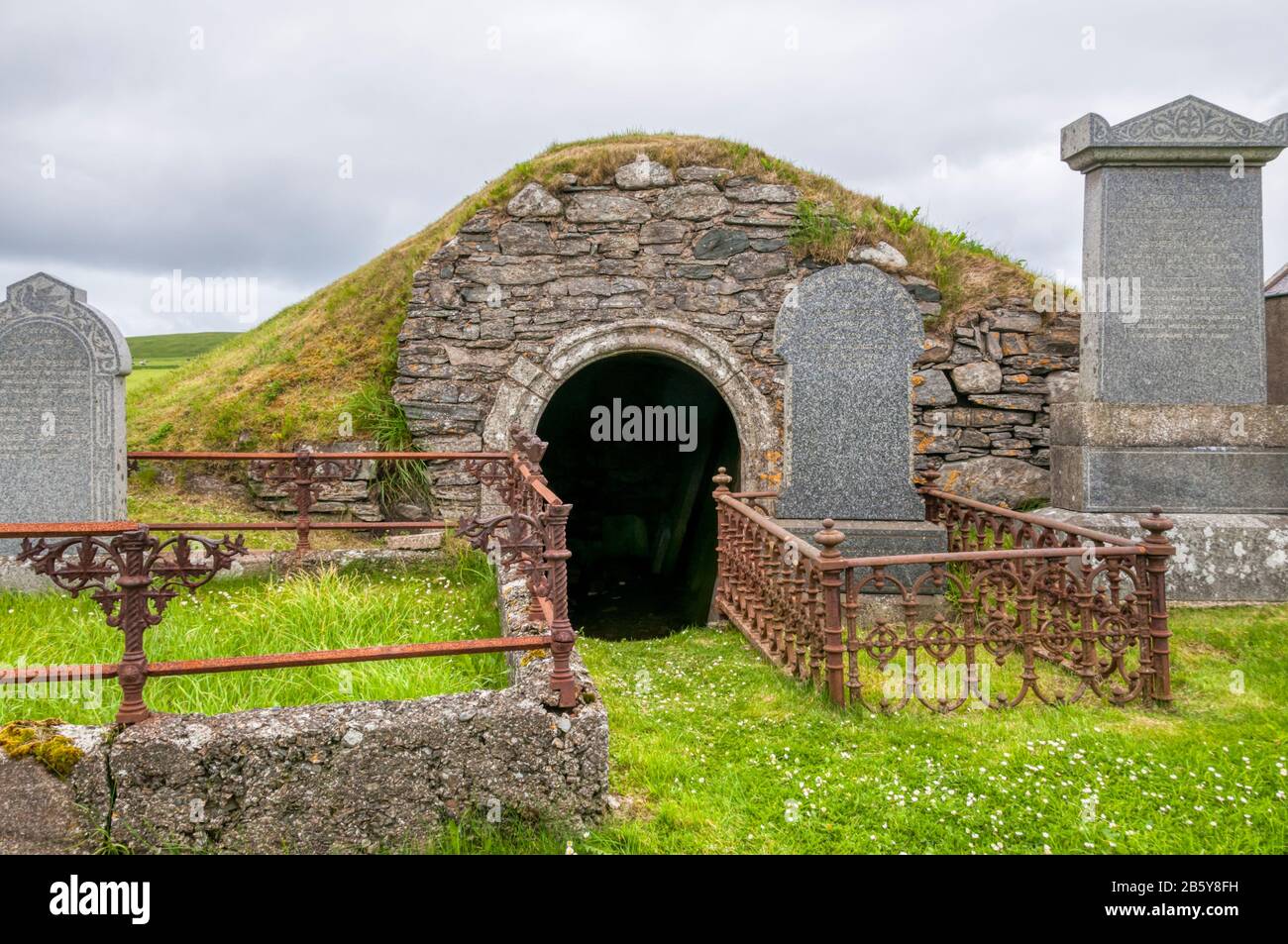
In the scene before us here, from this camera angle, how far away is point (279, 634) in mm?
4734

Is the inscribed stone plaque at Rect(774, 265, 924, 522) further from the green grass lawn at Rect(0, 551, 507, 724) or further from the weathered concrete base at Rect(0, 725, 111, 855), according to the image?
the weathered concrete base at Rect(0, 725, 111, 855)

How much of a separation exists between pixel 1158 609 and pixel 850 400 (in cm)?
274

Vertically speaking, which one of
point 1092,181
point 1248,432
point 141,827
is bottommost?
point 141,827

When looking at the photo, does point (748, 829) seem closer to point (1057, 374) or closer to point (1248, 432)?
point (1248, 432)

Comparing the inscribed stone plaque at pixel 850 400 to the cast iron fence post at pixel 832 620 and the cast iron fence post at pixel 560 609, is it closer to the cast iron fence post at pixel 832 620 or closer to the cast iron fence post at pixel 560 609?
the cast iron fence post at pixel 832 620

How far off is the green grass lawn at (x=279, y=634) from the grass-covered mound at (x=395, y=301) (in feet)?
8.37

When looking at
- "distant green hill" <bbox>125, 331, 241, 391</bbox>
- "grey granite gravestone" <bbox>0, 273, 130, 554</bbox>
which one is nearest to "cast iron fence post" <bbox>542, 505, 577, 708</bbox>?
"grey granite gravestone" <bbox>0, 273, 130, 554</bbox>

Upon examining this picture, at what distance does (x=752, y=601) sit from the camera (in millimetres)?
6254

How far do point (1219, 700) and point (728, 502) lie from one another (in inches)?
133

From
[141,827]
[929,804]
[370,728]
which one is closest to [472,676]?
[370,728]

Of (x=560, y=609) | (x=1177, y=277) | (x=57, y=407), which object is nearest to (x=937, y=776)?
(x=560, y=609)

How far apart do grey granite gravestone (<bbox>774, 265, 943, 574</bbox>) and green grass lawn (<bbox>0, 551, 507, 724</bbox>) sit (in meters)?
2.52

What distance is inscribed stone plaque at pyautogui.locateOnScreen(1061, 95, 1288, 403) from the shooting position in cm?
639

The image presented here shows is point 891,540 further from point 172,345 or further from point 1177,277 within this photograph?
point 172,345
